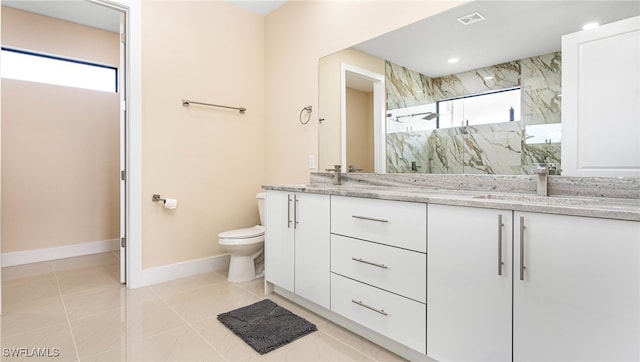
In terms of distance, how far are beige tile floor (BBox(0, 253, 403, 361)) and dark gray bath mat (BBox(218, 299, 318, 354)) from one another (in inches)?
1.8

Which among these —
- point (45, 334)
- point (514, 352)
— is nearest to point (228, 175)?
point (45, 334)

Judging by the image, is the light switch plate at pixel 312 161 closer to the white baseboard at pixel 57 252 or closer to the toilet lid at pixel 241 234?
the toilet lid at pixel 241 234

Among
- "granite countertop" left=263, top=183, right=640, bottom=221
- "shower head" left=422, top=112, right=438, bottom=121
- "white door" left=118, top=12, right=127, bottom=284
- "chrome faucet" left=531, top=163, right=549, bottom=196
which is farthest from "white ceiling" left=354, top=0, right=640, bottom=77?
"white door" left=118, top=12, right=127, bottom=284

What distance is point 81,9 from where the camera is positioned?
334 cm

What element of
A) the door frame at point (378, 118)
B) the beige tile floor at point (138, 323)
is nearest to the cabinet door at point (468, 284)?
the beige tile floor at point (138, 323)

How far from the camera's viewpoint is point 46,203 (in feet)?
11.4

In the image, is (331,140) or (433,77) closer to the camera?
(433,77)

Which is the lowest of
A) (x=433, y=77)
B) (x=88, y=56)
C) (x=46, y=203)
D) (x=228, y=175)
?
(x=46, y=203)

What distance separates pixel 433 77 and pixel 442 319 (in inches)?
56.8

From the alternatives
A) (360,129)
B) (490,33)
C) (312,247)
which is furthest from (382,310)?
(490,33)

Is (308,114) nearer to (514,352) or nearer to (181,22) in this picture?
(181,22)

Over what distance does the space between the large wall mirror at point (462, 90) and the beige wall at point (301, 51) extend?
0.41ft

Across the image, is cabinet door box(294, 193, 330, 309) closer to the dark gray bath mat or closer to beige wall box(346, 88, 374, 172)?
the dark gray bath mat

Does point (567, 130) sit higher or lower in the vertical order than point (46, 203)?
higher
